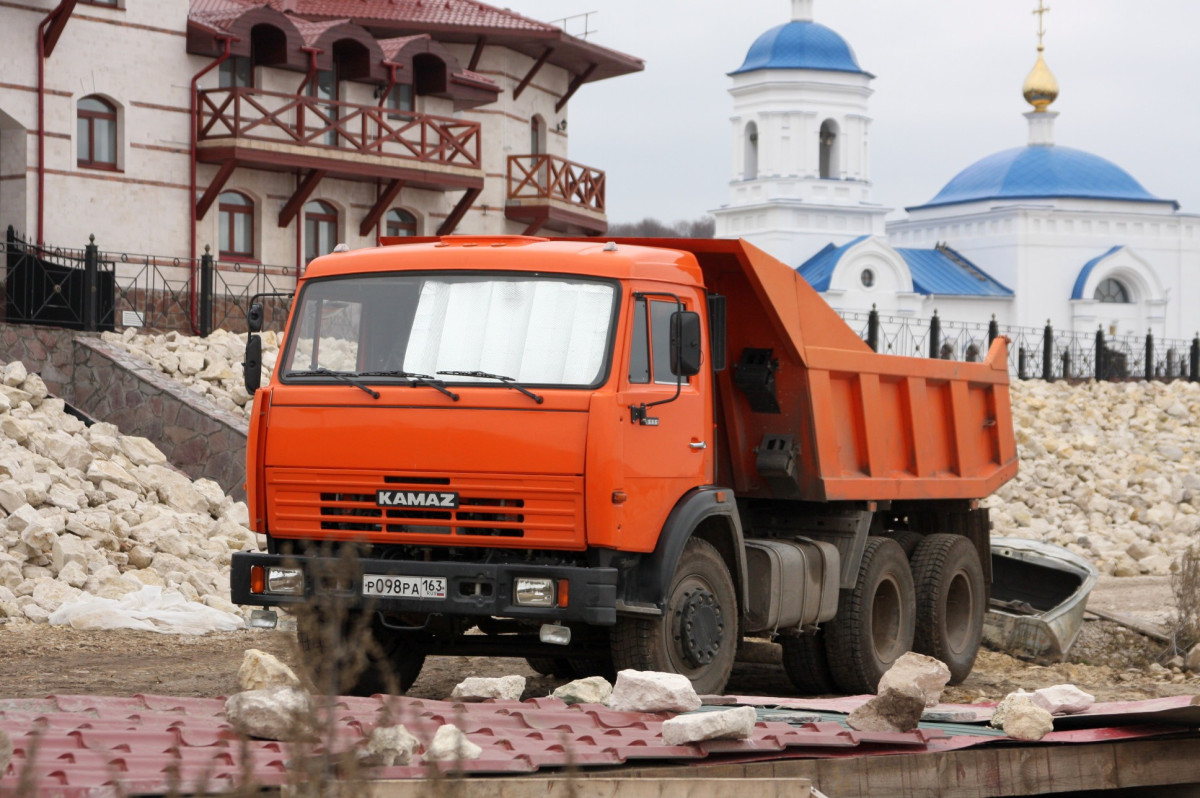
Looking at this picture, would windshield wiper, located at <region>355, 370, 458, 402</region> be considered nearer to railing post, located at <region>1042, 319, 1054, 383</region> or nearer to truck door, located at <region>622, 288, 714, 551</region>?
truck door, located at <region>622, 288, 714, 551</region>

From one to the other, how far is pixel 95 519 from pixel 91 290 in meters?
8.21

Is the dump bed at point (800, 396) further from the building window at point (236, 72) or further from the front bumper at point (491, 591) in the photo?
the building window at point (236, 72)

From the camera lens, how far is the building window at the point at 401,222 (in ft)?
112

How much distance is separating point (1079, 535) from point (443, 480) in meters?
18.5

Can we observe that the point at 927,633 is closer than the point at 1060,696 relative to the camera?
No

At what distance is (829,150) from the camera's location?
235 feet

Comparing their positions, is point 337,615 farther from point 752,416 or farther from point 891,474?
point 891,474

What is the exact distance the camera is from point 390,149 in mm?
32719

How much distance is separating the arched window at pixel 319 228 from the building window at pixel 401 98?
2589 millimetres

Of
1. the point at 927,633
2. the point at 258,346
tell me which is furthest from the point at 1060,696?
the point at 258,346

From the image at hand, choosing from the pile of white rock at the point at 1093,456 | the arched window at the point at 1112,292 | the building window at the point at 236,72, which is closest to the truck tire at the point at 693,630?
the pile of white rock at the point at 1093,456

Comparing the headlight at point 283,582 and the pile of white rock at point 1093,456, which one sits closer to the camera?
the headlight at point 283,582

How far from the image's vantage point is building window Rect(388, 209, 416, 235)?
34.2m

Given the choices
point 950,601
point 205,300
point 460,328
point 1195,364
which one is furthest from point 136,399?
point 1195,364
